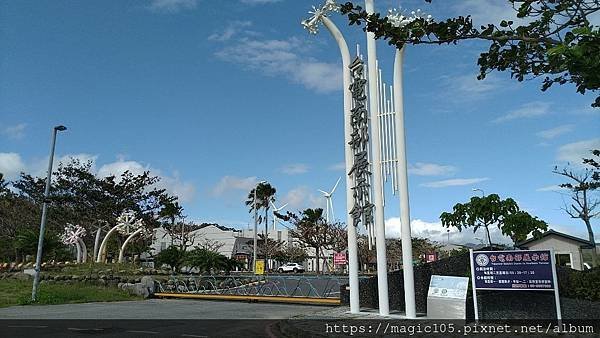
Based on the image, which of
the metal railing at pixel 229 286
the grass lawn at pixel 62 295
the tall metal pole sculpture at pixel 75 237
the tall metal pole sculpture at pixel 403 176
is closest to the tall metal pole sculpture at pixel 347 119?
the tall metal pole sculpture at pixel 403 176

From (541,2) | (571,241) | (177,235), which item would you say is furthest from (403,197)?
(177,235)

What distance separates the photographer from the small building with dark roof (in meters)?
25.2

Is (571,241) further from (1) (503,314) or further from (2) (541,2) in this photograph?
(2) (541,2)

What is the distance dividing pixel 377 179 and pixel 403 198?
852 millimetres

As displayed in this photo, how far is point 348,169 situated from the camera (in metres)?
12.9

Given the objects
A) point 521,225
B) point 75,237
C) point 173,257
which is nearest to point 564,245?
point 521,225

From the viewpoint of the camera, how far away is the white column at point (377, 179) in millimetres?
11805

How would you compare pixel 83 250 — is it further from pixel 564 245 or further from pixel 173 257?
pixel 564 245

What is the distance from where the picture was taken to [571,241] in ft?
83.6

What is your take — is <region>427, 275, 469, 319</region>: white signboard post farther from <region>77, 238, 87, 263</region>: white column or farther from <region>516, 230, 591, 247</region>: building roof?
<region>77, 238, 87, 263</region>: white column

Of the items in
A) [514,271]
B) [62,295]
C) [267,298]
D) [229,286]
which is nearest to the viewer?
[514,271]

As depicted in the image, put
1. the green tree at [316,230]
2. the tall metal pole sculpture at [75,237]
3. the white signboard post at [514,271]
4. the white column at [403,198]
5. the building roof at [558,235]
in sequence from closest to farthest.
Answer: the white signboard post at [514,271]
the white column at [403,198]
the building roof at [558,235]
the tall metal pole sculpture at [75,237]
the green tree at [316,230]

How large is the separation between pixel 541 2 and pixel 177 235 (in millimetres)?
57046

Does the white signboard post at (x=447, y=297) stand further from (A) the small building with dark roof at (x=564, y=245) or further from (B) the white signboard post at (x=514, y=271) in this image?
(A) the small building with dark roof at (x=564, y=245)
